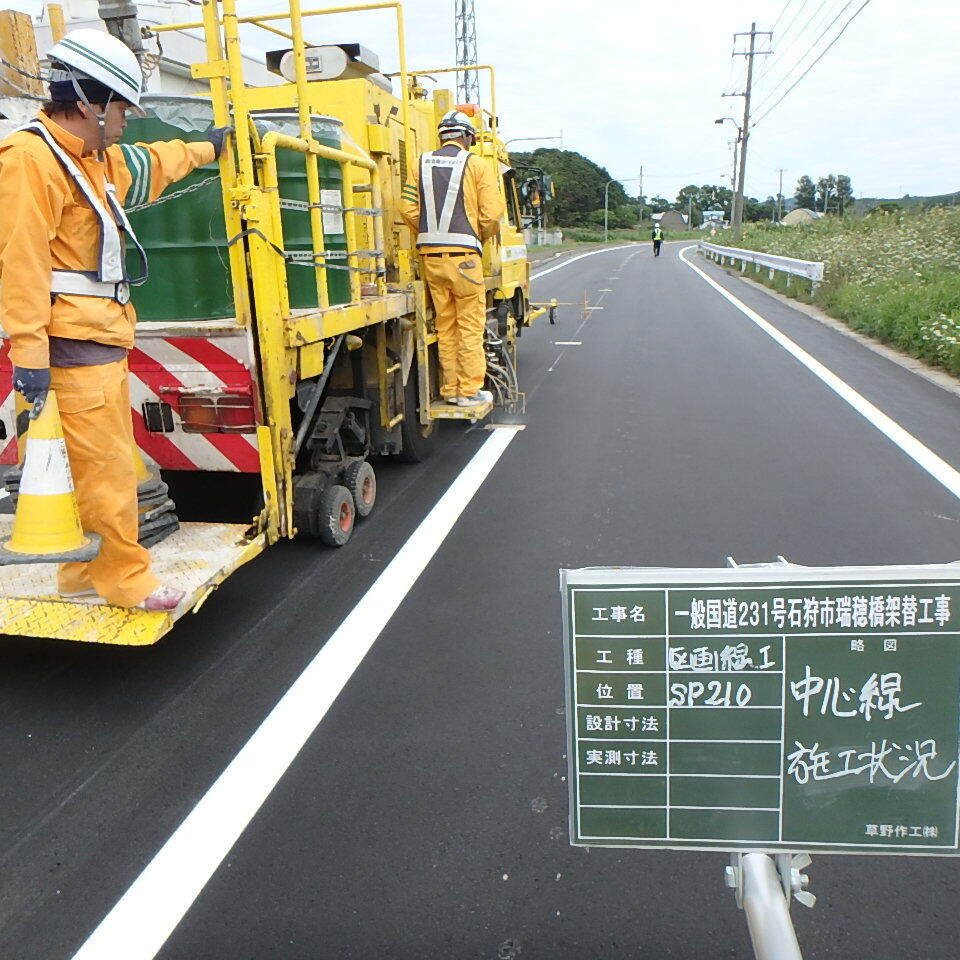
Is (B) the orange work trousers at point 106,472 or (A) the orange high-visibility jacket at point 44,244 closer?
(A) the orange high-visibility jacket at point 44,244

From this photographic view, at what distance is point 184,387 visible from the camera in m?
4.17

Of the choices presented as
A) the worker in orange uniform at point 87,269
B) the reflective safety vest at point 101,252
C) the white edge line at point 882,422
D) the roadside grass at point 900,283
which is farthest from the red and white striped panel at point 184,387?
the roadside grass at point 900,283

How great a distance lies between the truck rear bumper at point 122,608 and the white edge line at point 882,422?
15.1 ft

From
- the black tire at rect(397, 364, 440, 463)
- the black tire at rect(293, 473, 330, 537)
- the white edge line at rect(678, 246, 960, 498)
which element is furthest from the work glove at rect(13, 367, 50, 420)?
the white edge line at rect(678, 246, 960, 498)

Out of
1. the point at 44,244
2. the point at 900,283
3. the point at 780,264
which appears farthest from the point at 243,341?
the point at 780,264

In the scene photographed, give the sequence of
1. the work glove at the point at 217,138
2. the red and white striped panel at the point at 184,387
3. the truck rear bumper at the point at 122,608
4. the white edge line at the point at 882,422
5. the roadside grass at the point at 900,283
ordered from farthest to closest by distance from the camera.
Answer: the roadside grass at the point at 900,283, the white edge line at the point at 882,422, the red and white striped panel at the point at 184,387, the work glove at the point at 217,138, the truck rear bumper at the point at 122,608

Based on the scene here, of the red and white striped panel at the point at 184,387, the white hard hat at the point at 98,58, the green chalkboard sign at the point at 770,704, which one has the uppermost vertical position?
the white hard hat at the point at 98,58

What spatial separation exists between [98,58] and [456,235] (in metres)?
3.74

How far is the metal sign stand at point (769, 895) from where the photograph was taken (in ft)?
6.37

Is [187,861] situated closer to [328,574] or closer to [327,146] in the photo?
[328,574]

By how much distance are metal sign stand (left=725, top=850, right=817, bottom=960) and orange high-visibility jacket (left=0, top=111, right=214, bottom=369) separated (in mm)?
2640

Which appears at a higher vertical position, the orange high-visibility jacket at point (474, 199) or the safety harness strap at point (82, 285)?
the orange high-visibility jacket at point (474, 199)

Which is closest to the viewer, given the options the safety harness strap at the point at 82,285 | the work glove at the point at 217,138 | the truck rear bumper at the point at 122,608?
the safety harness strap at the point at 82,285

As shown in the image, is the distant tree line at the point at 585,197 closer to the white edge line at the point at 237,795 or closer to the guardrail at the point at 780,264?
the guardrail at the point at 780,264
